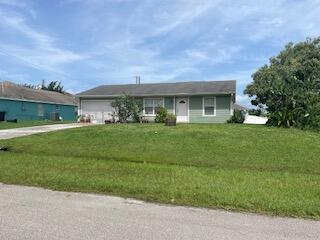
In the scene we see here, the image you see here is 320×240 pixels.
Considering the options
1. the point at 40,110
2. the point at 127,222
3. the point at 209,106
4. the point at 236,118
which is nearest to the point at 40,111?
the point at 40,110

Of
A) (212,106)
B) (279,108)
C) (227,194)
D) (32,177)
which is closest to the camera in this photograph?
(227,194)

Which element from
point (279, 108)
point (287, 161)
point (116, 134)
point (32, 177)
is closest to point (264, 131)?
point (279, 108)

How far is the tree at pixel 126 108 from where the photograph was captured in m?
27.5

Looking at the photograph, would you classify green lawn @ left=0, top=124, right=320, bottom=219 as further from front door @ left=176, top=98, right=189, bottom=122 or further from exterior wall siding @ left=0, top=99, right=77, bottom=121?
exterior wall siding @ left=0, top=99, right=77, bottom=121

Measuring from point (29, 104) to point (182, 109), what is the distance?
20.4 meters

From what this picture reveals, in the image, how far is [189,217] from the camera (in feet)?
19.5

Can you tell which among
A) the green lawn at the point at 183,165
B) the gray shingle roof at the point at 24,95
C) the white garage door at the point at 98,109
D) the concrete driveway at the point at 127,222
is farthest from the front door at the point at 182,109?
the concrete driveway at the point at 127,222

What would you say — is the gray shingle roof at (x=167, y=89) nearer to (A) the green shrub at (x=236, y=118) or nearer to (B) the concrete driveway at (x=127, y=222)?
(A) the green shrub at (x=236, y=118)

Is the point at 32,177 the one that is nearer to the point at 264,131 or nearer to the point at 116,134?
the point at 116,134

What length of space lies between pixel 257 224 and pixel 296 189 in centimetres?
261

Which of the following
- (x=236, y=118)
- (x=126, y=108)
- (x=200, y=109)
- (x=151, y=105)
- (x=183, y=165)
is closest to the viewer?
(x=183, y=165)

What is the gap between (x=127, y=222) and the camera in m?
5.61

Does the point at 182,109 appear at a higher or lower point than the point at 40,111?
higher

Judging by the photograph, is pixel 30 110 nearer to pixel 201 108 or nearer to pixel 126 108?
pixel 126 108
